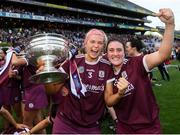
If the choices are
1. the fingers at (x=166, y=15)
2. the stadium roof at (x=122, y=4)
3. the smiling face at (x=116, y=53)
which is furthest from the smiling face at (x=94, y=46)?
the stadium roof at (x=122, y=4)

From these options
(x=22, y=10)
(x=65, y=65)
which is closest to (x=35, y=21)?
(x=22, y=10)

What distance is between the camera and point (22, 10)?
163 feet

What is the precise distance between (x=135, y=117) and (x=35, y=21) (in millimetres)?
51229

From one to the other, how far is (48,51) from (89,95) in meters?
0.62

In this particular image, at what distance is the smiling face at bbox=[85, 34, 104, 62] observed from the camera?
153 inches

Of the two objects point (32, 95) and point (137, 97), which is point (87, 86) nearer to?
point (137, 97)

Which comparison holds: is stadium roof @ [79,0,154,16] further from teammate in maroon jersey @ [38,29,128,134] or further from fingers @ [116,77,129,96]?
fingers @ [116,77,129,96]

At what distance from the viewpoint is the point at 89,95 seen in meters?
4.00

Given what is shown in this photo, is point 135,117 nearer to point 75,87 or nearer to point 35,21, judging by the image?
point 75,87

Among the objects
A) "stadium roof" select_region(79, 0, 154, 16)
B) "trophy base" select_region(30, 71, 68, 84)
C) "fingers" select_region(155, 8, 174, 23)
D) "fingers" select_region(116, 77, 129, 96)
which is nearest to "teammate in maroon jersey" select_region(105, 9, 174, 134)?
"fingers" select_region(116, 77, 129, 96)

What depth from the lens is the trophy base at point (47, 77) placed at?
11.1 feet

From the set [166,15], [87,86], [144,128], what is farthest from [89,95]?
[166,15]

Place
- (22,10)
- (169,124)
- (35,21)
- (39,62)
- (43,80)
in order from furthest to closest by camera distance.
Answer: (35,21) → (22,10) → (169,124) → (39,62) → (43,80)

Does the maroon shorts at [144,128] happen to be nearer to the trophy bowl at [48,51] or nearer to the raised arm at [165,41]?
the raised arm at [165,41]
